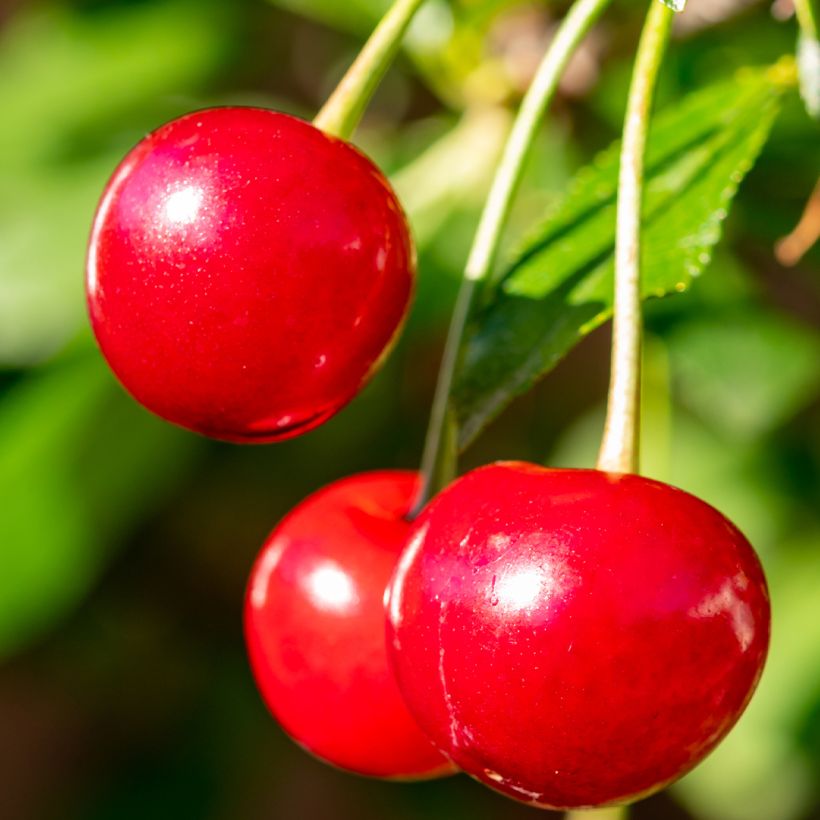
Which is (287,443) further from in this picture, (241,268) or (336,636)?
(241,268)

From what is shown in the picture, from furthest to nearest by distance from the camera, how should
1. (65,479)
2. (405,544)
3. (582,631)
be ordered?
(65,479) < (405,544) < (582,631)

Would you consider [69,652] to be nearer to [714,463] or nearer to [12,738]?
[12,738]

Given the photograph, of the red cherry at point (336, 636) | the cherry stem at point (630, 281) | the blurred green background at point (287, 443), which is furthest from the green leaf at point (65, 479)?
the cherry stem at point (630, 281)

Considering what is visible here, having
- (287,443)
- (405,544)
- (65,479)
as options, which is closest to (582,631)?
(405,544)

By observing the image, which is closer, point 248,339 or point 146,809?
point 248,339

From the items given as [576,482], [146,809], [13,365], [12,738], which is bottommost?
[12,738]

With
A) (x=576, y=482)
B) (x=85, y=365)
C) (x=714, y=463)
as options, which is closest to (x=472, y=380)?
(x=576, y=482)

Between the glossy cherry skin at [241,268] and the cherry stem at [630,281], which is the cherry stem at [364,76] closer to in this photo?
the glossy cherry skin at [241,268]
